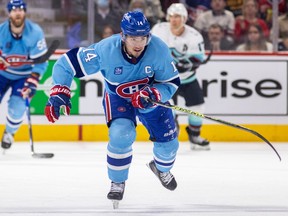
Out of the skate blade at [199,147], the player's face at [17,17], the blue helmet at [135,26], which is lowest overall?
the skate blade at [199,147]

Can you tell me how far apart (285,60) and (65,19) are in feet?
6.25

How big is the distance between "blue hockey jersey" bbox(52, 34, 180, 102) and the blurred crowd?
3.26m

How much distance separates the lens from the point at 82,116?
306 inches

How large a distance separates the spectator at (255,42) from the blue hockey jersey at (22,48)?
6.09 ft

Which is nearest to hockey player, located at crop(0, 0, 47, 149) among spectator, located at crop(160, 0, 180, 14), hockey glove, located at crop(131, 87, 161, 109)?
spectator, located at crop(160, 0, 180, 14)

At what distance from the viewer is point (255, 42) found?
309 inches

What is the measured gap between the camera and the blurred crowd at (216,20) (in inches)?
305

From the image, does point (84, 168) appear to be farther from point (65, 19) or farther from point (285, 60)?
point (285, 60)

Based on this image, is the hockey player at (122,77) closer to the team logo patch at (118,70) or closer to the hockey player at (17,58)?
the team logo patch at (118,70)

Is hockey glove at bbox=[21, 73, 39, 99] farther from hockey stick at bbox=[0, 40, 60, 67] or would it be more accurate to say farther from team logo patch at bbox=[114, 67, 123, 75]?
team logo patch at bbox=[114, 67, 123, 75]

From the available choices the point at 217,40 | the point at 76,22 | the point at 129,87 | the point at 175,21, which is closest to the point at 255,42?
the point at 217,40

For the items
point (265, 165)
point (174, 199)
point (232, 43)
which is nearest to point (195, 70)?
point (232, 43)

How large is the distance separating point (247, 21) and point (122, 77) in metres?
3.62

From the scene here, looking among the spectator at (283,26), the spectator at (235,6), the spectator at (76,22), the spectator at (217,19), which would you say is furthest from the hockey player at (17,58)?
the spectator at (283,26)
